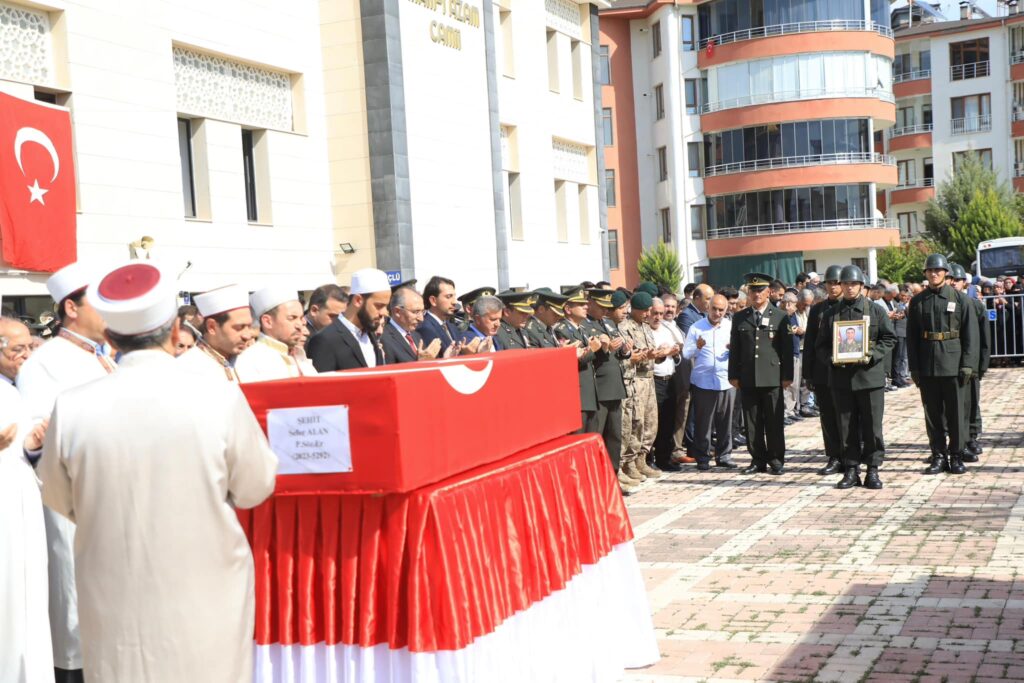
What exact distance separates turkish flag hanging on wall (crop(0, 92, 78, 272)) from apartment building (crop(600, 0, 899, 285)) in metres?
42.0

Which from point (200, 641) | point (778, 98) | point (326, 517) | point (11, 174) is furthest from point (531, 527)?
point (778, 98)

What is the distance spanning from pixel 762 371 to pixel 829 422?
1.03 m

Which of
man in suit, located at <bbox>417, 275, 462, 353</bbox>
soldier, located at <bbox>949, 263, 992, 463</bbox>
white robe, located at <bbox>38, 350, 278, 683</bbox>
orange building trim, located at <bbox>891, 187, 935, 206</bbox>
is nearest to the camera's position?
white robe, located at <bbox>38, 350, 278, 683</bbox>

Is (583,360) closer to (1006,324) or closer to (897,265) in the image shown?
(1006,324)

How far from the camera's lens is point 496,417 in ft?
18.7

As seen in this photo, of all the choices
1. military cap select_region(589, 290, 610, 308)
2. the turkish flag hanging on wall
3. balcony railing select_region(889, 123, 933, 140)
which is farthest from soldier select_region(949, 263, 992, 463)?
balcony railing select_region(889, 123, 933, 140)

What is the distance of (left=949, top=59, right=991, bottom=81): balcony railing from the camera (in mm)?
Answer: 65750

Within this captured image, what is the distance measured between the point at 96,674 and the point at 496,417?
2.39m

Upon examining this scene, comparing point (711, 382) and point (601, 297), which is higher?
point (601, 297)

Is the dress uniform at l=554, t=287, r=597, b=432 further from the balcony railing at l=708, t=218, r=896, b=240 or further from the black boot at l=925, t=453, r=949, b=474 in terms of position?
the balcony railing at l=708, t=218, r=896, b=240

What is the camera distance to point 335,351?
787 centimetres

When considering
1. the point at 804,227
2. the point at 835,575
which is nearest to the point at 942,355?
the point at 835,575

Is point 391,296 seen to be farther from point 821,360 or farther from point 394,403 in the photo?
point 821,360

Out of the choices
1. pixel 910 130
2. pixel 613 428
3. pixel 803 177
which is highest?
pixel 910 130
